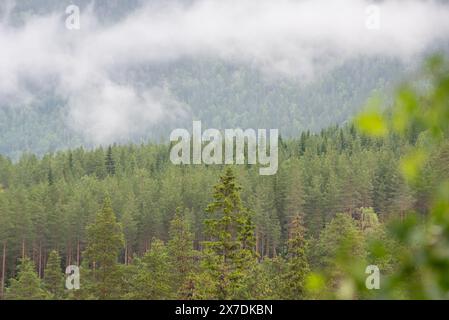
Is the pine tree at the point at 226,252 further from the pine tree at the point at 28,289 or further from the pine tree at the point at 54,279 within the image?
the pine tree at the point at 54,279

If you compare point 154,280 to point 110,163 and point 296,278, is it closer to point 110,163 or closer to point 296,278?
point 296,278

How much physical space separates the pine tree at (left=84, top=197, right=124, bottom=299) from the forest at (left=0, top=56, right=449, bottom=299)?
8 cm

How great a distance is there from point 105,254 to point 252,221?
38.3m

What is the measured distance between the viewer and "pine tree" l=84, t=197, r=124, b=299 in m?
40.1

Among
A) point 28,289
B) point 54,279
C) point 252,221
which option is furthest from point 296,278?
point 252,221

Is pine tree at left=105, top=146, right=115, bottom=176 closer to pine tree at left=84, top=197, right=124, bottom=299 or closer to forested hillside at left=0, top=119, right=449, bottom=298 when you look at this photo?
forested hillside at left=0, top=119, right=449, bottom=298

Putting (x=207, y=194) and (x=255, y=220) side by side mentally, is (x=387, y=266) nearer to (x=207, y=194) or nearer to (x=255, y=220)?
(x=255, y=220)

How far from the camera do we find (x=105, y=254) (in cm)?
4041

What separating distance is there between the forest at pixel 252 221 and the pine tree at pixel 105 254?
8cm

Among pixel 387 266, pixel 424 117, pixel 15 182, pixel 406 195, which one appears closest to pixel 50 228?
pixel 406 195

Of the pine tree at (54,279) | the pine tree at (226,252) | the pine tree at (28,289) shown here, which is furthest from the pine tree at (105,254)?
the pine tree at (226,252)

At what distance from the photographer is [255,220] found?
8000 cm

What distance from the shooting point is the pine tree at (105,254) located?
4006cm
